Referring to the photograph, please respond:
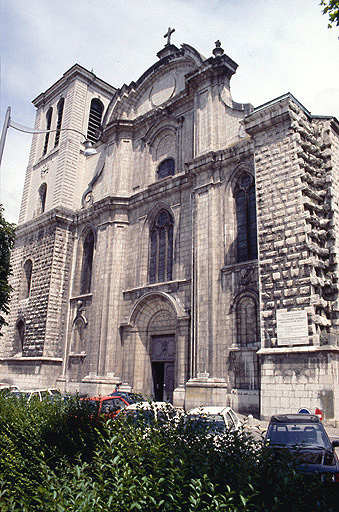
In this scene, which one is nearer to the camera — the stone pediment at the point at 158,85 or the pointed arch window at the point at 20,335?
the stone pediment at the point at 158,85

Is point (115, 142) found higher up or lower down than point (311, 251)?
higher up

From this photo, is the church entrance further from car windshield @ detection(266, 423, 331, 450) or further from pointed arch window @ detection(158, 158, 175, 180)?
car windshield @ detection(266, 423, 331, 450)

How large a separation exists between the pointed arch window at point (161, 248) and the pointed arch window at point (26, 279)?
11.0 meters

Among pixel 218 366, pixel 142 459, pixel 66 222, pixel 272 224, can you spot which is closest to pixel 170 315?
pixel 218 366

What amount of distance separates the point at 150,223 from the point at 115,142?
274 inches

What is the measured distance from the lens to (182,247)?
2028 cm

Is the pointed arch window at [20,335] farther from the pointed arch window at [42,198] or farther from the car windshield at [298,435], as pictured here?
→ the car windshield at [298,435]

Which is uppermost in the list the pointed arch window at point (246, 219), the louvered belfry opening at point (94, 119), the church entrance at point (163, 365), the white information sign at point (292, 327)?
the louvered belfry opening at point (94, 119)

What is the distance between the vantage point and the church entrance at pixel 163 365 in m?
19.8

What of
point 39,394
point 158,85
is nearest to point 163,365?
point 39,394

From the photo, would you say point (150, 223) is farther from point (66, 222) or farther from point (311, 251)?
point (311, 251)

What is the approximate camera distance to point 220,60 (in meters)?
21.2

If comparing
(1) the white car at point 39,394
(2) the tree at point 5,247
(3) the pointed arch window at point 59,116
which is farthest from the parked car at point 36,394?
(3) the pointed arch window at point 59,116

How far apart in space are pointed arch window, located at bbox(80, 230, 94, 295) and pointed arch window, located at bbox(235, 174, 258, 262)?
11476 mm
